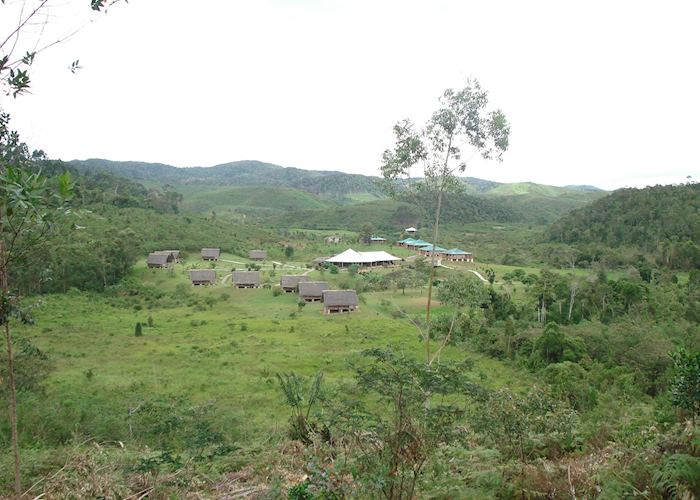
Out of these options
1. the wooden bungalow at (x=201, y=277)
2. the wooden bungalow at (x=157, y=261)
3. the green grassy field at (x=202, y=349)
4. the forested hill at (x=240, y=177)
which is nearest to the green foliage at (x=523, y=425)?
the green grassy field at (x=202, y=349)

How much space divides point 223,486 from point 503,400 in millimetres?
3336

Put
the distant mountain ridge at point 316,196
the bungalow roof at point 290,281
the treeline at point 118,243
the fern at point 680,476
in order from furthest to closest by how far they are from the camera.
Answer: the distant mountain ridge at point 316,196, the bungalow roof at point 290,281, the treeline at point 118,243, the fern at point 680,476

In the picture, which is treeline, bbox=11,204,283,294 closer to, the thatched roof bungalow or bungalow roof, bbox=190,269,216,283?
the thatched roof bungalow

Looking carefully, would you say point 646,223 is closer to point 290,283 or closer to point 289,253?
point 289,253

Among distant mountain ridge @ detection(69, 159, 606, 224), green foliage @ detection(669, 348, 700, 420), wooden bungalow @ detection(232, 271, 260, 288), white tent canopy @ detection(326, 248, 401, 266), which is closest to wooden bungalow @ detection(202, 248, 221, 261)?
white tent canopy @ detection(326, 248, 401, 266)

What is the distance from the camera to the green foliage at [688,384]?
4254mm

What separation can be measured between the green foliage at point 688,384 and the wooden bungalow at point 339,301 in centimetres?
2191

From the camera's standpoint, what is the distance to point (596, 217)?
169ft

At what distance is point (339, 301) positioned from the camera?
26.1 metres

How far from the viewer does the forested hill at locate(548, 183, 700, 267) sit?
35.7m

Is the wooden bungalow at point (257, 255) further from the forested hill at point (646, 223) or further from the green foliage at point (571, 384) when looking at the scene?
the forested hill at point (646, 223)

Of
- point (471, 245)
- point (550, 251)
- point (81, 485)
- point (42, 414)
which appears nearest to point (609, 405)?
point (81, 485)

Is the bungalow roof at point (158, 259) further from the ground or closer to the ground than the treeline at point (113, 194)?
closer to the ground

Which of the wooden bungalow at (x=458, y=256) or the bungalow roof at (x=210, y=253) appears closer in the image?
the bungalow roof at (x=210, y=253)
